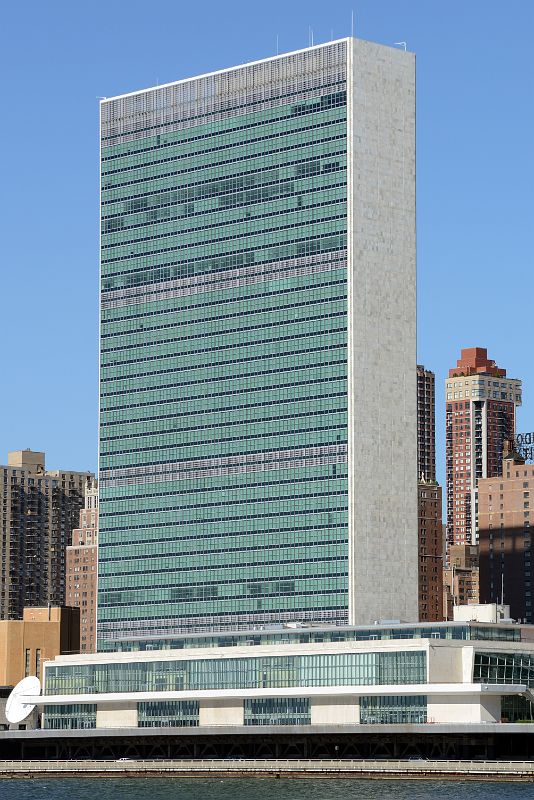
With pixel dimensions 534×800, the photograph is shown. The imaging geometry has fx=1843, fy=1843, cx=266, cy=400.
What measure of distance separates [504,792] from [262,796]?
84.5 ft

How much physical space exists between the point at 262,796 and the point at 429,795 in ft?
60.6

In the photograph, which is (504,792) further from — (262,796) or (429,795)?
(262,796)

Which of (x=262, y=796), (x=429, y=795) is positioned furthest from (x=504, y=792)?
(x=262, y=796)

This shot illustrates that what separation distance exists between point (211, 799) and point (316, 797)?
11.7m

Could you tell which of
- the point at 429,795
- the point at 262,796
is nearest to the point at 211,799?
the point at 262,796

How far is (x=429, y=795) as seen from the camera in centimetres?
19112

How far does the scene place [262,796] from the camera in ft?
648

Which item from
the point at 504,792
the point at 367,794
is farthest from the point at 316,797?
the point at 504,792

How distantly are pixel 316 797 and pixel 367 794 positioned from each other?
5652 millimetres

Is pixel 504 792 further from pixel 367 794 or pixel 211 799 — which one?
pixel 211 799

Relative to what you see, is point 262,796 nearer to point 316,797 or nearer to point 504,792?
point 316,797

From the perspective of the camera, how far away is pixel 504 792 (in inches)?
7613

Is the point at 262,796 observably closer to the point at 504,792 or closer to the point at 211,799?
the point at 211,799
